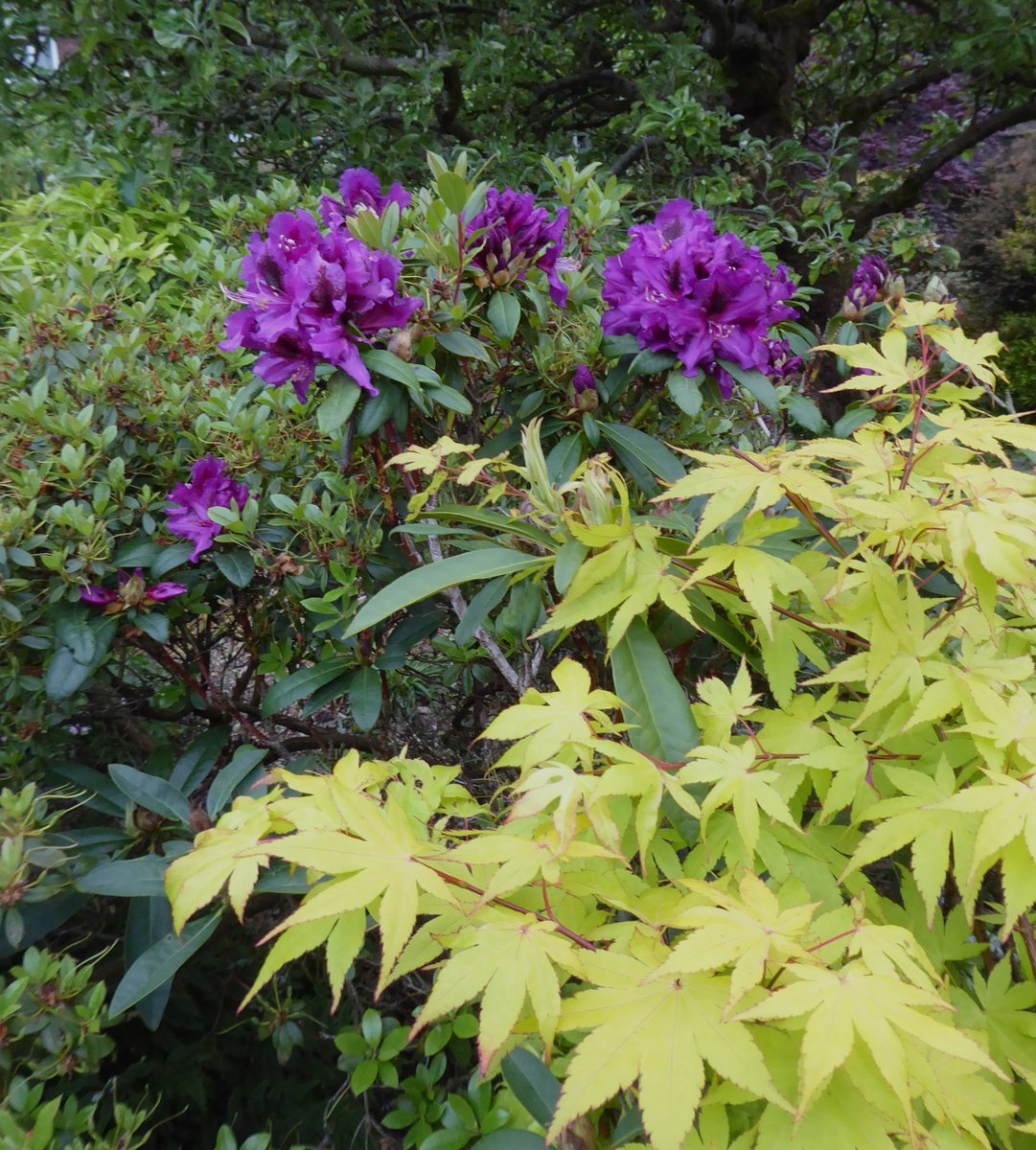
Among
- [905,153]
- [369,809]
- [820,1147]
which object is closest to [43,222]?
[369,809]

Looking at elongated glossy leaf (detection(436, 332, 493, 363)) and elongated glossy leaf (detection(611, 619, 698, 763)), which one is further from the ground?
elongated glossy leaf (detection(436, 332, 493, 363))

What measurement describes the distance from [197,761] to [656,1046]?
3.51ft

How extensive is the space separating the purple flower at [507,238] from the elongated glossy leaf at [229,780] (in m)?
0.88

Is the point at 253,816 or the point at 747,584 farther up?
the point at 747,584

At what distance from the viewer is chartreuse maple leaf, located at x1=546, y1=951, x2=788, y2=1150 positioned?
56cm

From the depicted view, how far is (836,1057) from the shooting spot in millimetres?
554

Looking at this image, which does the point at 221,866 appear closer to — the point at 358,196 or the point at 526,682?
the point at 526,682

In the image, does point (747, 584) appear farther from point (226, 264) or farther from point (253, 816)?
point (226, 264)

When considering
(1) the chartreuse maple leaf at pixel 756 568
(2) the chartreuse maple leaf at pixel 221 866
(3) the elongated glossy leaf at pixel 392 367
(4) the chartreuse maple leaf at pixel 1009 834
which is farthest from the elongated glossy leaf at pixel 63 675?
(4) the chartreuse maple leaf at pixel 1009 834

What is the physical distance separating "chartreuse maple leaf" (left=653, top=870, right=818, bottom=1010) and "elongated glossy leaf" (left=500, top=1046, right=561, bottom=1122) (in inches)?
16.8

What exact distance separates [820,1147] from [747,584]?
50 centimetres

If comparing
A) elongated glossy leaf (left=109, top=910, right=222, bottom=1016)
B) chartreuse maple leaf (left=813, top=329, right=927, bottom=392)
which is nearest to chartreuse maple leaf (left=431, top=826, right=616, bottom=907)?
elongated glossy leaf (left=109, top=910, right=222, bottom=1016)

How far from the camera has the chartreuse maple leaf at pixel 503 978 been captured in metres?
0.60

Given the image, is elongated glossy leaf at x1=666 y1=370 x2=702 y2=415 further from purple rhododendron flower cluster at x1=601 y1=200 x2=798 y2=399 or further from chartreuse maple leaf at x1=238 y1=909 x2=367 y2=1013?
chartreuse maple leaf at x1=238 y1=909 x2=367 y2=1013
